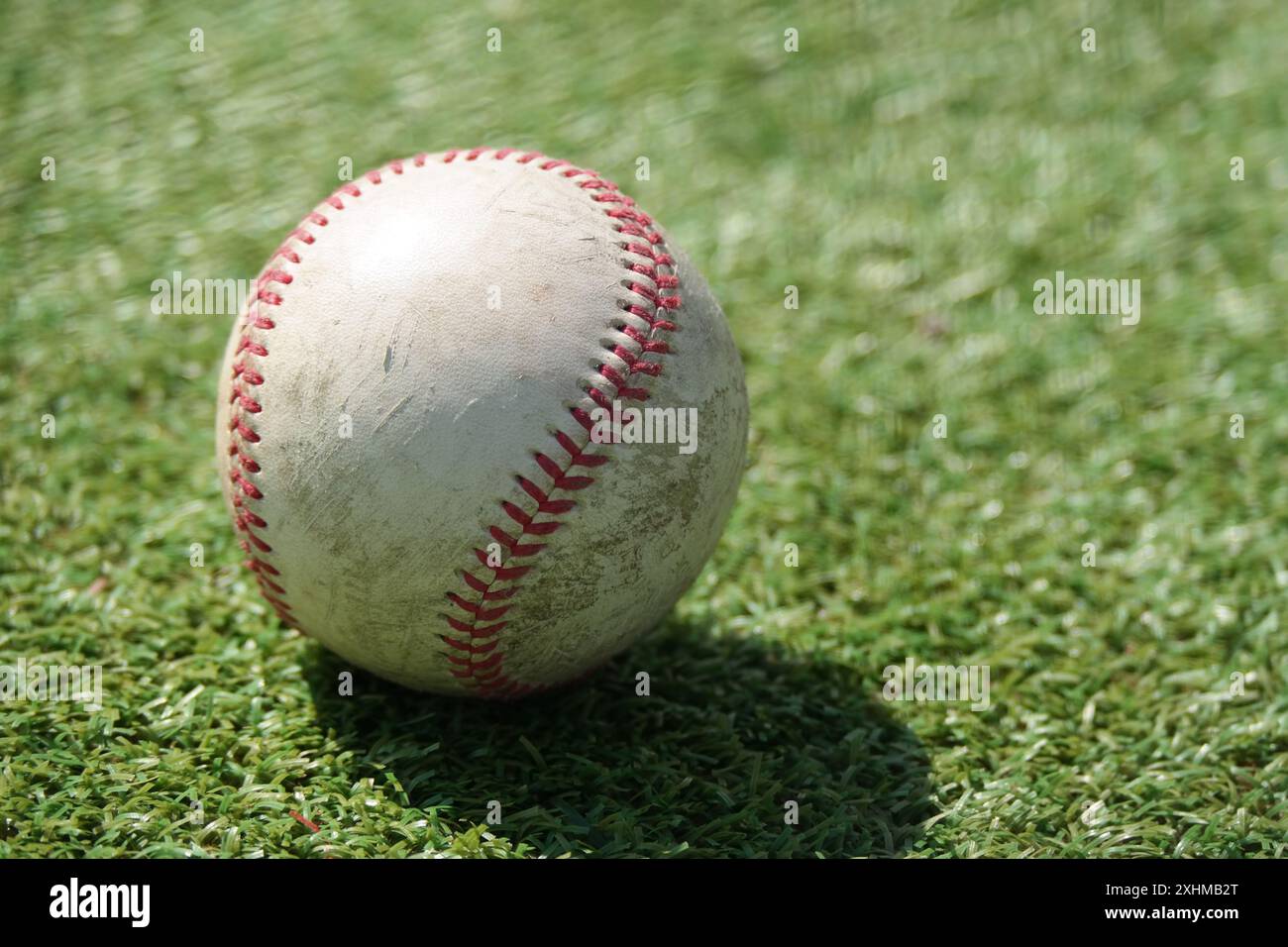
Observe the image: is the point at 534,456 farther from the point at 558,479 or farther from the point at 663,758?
the point at 663,758

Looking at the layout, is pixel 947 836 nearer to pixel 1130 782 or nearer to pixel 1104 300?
pixel 1130 782

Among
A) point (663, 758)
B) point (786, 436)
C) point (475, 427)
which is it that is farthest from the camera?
point (786, 436)

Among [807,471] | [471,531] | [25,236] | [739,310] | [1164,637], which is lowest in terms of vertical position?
[1164,637]

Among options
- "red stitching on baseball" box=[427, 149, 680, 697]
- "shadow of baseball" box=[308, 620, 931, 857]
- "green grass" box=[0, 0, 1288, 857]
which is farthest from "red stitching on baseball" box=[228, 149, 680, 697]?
"green grass" box=[0, 0, 1288, 857]

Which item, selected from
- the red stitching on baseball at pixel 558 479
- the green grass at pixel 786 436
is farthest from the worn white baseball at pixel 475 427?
the green grass at pixel 786 436

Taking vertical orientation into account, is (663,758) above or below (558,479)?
below

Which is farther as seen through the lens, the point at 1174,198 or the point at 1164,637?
the point at 1174,198

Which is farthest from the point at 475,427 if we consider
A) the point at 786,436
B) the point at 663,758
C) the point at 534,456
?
the point at 786,436
